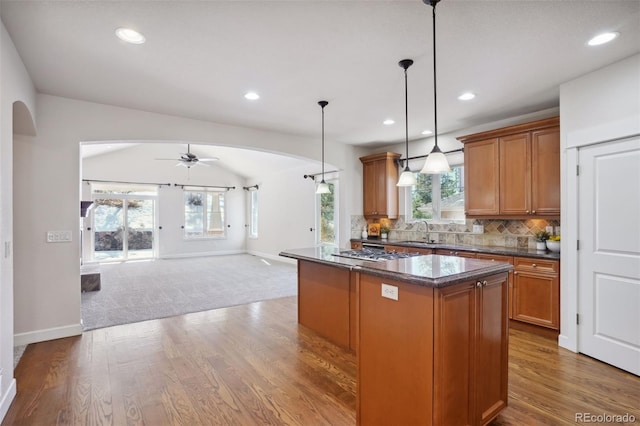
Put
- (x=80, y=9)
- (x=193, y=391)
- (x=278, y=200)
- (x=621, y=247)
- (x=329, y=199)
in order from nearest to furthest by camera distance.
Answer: (x=80, y=9) → (x=193, y=391) → (x=621, y=247) → (x=329, y=199) → (x=278, y=200)

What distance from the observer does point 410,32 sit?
2.32 meters

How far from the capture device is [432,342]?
5.40ft

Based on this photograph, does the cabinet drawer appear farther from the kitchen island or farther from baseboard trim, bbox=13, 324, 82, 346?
baseboard trim, bbox=13, 324, 82, 346

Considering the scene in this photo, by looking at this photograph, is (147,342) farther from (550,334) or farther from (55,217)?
(550,334)

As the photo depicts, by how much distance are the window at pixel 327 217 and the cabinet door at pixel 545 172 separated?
4191mm

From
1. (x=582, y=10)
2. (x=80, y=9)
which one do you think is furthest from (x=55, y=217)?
(x=582, y=10)

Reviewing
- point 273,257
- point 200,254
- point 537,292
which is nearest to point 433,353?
point 537,292

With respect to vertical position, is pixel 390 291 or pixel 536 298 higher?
pixel 390 291

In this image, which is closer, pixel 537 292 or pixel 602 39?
pixel 602 39

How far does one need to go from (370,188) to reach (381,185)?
0.99 ft

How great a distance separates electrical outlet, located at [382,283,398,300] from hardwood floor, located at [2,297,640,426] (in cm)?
92

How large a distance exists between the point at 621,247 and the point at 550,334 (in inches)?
47.5

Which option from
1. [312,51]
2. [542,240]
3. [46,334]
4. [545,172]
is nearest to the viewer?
[312,51]

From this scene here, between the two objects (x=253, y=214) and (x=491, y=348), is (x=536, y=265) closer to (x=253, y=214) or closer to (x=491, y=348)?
(x=491, y=348)
